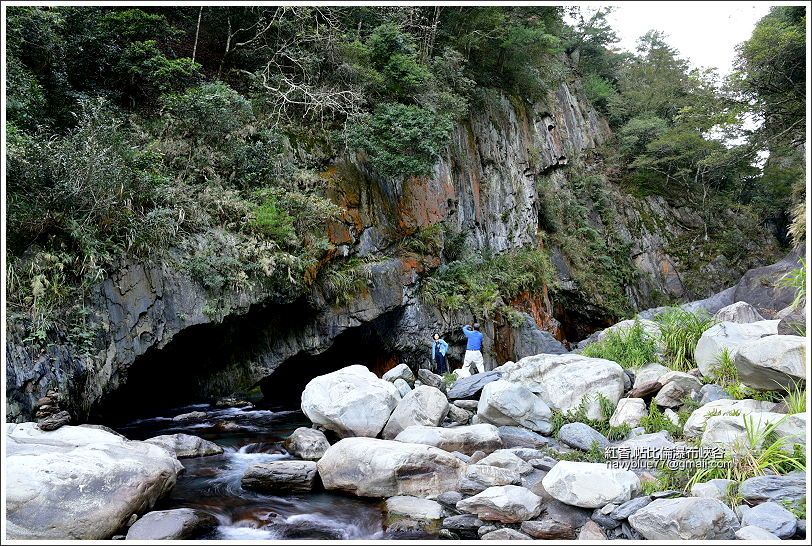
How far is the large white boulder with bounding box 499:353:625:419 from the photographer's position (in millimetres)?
7828

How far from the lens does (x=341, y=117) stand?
47.3 feet

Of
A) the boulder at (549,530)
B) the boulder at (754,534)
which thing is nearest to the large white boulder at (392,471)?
the boulder at (549,530)

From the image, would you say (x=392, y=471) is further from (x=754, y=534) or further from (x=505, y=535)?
(x=754, y=534)

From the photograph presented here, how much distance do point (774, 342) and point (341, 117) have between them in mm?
11806

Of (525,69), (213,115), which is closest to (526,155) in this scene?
(525,69)

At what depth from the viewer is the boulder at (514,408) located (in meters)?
7.59

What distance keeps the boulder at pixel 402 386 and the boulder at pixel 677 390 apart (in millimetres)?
3995

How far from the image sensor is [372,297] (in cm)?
1298

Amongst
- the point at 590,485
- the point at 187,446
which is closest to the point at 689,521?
the point at 590,485

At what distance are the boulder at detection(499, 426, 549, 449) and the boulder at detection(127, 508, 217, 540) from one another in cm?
397

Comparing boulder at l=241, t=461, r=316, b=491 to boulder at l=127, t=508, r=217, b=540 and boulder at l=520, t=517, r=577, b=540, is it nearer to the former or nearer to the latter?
boulder at l=127, t=508, r=217, b=540

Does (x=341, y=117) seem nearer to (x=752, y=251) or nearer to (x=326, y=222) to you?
(x=326, y=222)

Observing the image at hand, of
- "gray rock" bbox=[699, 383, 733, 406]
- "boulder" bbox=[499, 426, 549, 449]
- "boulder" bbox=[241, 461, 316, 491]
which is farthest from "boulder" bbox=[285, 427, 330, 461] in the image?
"gray rock" bbox=[699, 383, 733, 406]

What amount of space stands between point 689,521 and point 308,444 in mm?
4936
